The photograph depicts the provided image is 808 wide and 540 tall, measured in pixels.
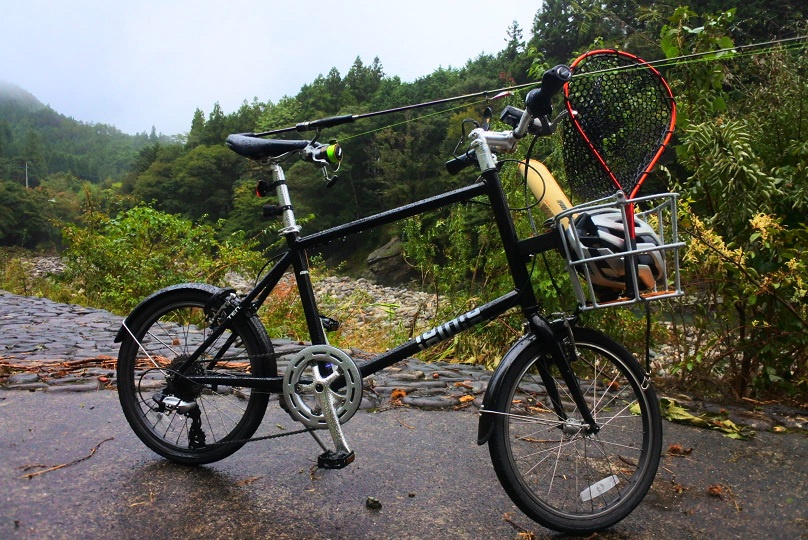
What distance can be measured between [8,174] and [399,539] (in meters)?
89.8

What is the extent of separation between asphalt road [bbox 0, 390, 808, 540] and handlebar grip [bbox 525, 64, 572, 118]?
60.1 inches

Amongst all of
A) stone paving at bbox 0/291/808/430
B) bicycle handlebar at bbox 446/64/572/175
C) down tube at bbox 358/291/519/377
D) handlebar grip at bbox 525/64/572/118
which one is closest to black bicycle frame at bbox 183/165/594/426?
down tube at bbox 358/291/519/377

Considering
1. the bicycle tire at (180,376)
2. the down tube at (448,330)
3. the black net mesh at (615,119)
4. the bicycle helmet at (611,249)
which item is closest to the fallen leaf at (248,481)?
the bicycle tire at (180,376)

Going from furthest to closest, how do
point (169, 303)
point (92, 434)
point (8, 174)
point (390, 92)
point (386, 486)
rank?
point (8, 174)
point (390, 92)
point (92, 434)
point (169, 303)
point (386, 486)

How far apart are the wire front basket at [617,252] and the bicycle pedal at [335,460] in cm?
109

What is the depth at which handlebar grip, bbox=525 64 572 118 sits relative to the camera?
2.10 m

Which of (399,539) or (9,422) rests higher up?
(9,422)

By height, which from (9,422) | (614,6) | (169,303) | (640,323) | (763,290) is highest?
(614,6)

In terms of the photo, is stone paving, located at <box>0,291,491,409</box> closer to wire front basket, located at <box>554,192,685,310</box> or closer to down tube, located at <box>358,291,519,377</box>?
down tube, located at <box>358,291,519,377</box>

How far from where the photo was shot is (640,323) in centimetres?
476

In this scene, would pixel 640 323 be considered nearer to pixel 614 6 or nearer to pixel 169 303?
pixel 169 303

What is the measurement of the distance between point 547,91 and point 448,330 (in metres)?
0.99

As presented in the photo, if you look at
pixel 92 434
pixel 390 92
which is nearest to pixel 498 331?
pixel 92 434

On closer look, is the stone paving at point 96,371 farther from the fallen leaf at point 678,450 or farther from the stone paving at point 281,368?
the fallen leaf at point 678,450
